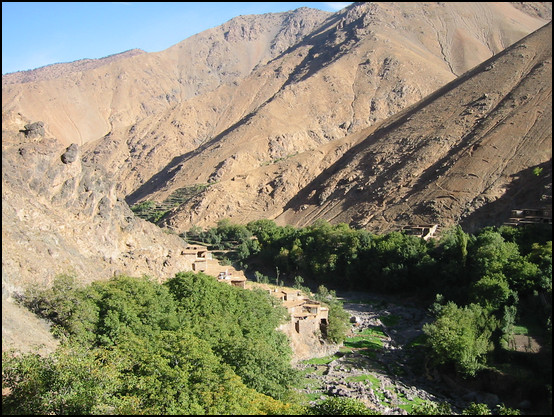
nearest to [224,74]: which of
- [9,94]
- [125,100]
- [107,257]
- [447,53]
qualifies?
[125,100]

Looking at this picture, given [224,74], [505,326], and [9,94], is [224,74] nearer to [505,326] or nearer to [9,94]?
[9,94]

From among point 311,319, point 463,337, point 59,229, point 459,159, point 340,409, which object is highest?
point 459,159

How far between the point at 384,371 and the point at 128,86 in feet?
463

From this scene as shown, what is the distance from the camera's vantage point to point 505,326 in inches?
1107

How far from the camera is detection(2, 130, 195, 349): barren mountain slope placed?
73.2 feet

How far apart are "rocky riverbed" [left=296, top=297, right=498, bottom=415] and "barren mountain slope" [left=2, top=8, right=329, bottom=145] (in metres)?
89.1

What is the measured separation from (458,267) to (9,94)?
12664 cm

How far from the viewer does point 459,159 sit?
56625 mm

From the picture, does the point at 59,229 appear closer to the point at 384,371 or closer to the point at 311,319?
the point at 311,319

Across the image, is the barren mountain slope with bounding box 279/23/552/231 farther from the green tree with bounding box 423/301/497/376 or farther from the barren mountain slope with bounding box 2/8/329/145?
the barren mountain slope with bounding box 2/8/329/145

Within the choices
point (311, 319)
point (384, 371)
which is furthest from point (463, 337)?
point (311, 319)

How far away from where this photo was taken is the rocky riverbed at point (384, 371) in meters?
24.0

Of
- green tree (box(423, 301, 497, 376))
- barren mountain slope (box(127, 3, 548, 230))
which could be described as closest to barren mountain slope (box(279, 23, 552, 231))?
barren mountain slope (box(127, 3, 548, 230))

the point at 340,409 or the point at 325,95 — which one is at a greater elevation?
the point at 325,95
